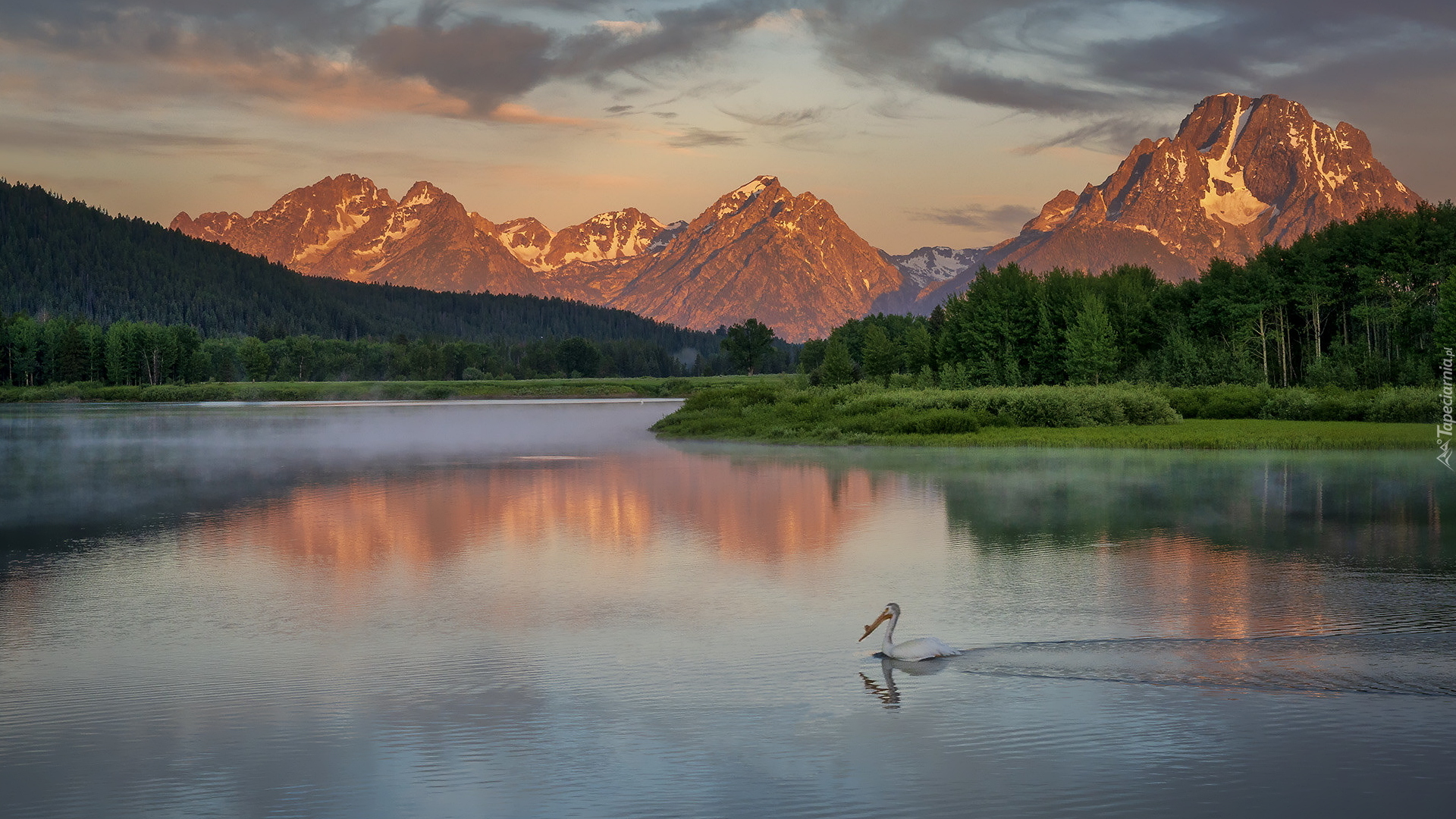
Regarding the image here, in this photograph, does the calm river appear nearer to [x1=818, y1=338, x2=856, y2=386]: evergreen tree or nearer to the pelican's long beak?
the pelican's long beak

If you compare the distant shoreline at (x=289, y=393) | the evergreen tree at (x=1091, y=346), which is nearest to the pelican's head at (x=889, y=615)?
the evergreen tree at (x=1091, y=346)

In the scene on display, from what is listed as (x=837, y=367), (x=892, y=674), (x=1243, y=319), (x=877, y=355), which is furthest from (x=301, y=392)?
(x=892, y=674)

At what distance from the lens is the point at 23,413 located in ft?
382

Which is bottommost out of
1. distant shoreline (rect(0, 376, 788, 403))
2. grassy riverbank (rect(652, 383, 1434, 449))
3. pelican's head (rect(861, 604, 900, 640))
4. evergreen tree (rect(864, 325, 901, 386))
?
pelican's head (rect(861, 604, 900, 640))

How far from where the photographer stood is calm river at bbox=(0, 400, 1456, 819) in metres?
10.1

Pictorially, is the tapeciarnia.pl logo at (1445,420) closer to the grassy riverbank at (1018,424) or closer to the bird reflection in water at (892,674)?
the grassy riverbank at (1018,424)

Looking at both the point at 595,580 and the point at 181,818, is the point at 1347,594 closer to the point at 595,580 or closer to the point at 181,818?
the point at 595,580

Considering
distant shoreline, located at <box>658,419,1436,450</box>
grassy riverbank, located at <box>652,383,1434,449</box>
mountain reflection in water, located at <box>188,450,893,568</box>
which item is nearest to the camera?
mountain reflection in water, located at <box>188,450,893,568</box>

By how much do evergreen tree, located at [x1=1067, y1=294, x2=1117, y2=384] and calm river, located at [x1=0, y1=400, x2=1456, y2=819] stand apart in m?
50.9

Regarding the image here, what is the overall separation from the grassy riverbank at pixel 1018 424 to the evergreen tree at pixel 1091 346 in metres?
14.3

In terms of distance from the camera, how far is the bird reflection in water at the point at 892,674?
1262cm

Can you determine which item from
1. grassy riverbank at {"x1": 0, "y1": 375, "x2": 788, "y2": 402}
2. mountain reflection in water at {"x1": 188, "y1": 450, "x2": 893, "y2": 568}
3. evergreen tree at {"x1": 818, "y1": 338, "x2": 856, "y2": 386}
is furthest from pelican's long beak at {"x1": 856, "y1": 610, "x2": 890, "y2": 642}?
grassy riverbank at {"x1": 0, "y1": 375, "x2": 788, "y2": 402}

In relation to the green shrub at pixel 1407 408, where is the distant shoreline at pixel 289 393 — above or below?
above

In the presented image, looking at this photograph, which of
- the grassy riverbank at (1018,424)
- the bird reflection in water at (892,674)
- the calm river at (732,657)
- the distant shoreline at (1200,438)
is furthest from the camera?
the grassy riverbank at (1018,424)
